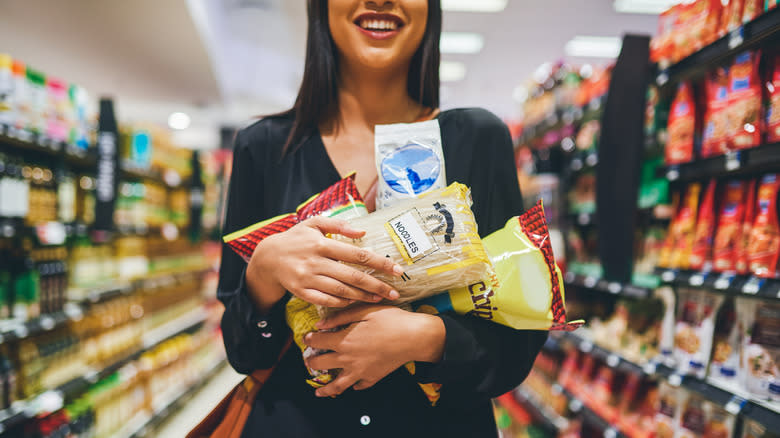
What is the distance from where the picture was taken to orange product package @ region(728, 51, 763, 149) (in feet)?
5.68

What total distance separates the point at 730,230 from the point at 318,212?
179cm

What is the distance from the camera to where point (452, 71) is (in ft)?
28.3

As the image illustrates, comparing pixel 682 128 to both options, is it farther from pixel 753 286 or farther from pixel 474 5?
pixel 474 5

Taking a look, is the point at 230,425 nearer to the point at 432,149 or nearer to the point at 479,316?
the point at 479,316

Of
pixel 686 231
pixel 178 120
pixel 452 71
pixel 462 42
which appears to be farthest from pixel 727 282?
pixel 178 120

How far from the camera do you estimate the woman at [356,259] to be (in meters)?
0.72

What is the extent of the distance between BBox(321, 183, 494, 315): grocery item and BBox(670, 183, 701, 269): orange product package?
1.76 meters

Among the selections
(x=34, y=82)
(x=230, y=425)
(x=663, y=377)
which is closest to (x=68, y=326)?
(x=34, y=82)

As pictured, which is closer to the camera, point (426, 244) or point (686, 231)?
point (426, 244)

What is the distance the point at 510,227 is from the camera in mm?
826

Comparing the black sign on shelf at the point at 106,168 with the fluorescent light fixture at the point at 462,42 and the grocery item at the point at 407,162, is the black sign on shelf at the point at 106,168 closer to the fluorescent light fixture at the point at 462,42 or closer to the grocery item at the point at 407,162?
the grocery item at the point at 407,162

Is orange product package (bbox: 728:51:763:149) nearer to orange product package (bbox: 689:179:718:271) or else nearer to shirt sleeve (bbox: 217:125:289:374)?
orange product package (bbox: 689:179:718:271)

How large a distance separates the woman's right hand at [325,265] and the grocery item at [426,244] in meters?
0.03

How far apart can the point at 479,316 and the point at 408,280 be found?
170mm
